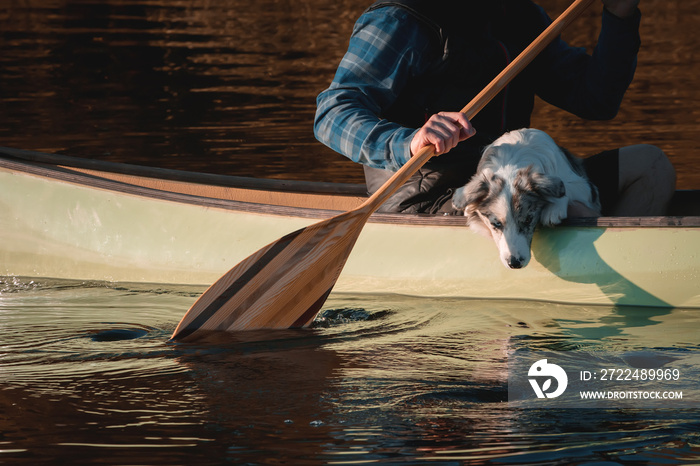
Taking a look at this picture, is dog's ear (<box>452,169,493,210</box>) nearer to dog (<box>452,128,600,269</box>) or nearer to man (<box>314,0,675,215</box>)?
dog (<box>452,128,600,269</box>)

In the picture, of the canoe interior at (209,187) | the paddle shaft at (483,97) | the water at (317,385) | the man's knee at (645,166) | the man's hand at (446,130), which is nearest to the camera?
the water at (317,385)

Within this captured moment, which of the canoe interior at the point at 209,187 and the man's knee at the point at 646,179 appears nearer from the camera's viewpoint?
the man's knee at the point at 646,179

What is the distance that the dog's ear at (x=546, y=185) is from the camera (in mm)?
4016

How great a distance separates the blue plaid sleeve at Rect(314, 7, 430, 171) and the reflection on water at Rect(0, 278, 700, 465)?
0.83 m

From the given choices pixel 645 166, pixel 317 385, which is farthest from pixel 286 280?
pixel 645 166

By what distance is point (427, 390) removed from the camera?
143 inches

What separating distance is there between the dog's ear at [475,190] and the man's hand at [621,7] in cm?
89

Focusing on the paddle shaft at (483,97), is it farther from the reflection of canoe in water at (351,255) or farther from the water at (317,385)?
the water at (317,385)

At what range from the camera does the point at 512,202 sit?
409 cm

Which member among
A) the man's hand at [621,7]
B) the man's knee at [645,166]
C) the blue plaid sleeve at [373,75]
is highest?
the man's hand at [621,7]

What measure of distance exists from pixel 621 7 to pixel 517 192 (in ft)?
3.05

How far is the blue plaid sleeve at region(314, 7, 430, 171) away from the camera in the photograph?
4.11 metres

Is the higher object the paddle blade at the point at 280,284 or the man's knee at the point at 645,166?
the man's knee at the point at 645,166

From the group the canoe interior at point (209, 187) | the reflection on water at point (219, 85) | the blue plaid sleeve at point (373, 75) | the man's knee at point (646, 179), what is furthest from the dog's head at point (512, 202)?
the reflection on water at point (219, 85)
